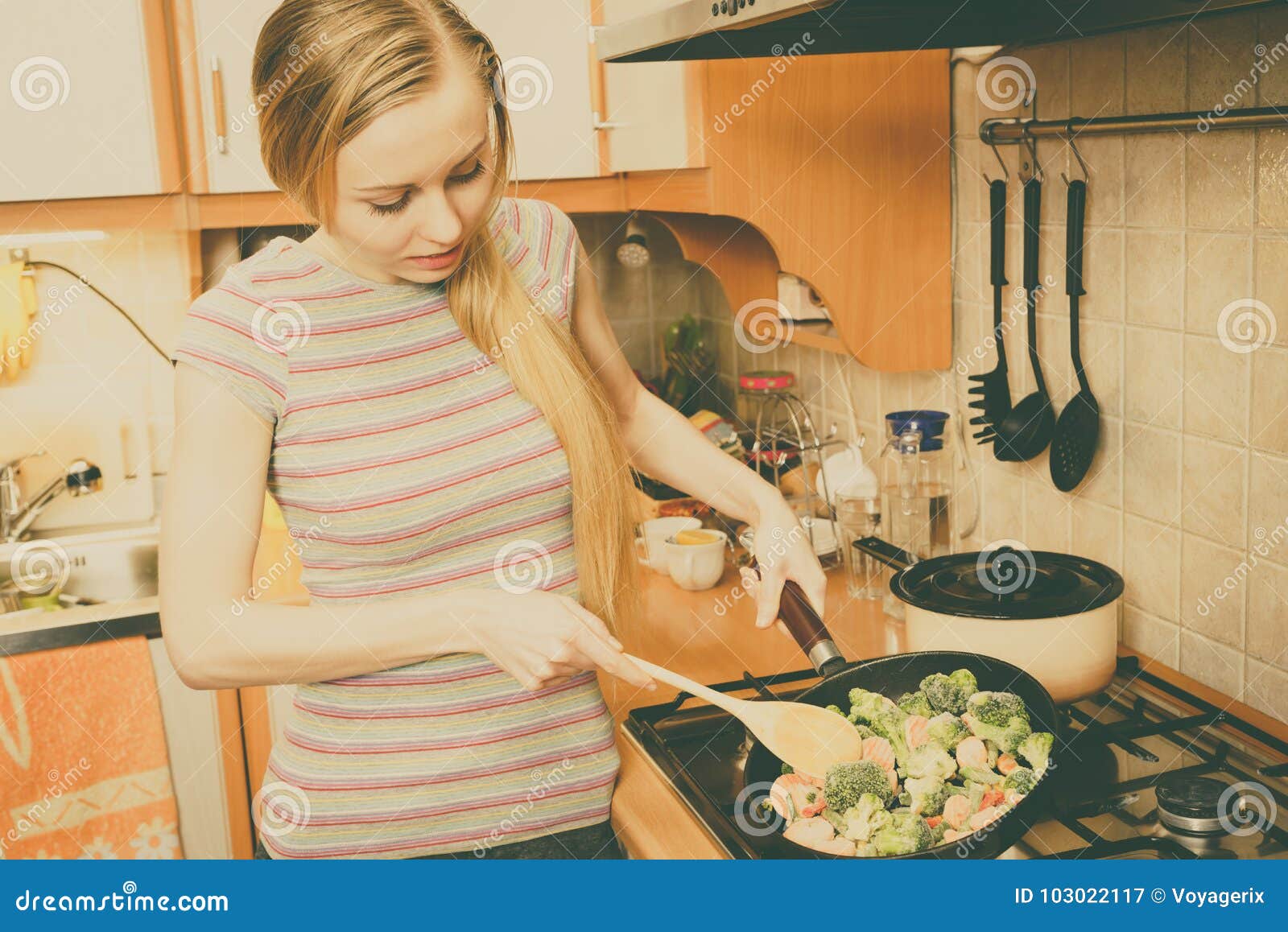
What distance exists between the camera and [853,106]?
5.23 feet

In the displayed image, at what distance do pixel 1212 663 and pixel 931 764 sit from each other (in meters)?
0.42

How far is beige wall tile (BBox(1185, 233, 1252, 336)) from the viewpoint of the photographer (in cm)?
117

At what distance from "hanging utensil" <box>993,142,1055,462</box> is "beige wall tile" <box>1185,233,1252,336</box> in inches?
8.0

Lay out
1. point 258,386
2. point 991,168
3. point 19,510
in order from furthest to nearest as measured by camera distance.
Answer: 1. point 19,510
2. point 991,168
3. point 258,386

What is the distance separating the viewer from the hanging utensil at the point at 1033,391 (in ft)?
4.67

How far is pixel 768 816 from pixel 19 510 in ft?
5.51

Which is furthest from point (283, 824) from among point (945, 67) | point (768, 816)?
point (945, 67)

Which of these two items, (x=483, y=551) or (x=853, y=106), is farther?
(x=853, y=106)

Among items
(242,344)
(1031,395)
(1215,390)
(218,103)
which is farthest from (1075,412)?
(218,103)

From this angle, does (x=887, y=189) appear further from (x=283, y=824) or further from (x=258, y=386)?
(x=283, y=824)

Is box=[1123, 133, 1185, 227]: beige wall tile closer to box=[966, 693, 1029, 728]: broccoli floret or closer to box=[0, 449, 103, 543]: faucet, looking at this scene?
box=[966, 693, 1029, 728]: broccoli floret

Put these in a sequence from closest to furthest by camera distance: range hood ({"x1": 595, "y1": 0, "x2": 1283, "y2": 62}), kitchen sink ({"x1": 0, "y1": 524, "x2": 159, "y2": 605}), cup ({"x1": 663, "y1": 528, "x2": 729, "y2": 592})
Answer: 1. range hood ({"x1": 595, "y1": 0, "x2": 1283, "y2": 62})
2. cup ({"x1": 663, "y1": 528, "x2": 729, "y2": 592})
3. kitchen sink ({"x1": 0, "y1": 524, "x2": 159, "y2": 605})

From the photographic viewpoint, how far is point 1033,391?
4.95 ft

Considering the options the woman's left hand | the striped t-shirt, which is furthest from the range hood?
the woman's left hand
